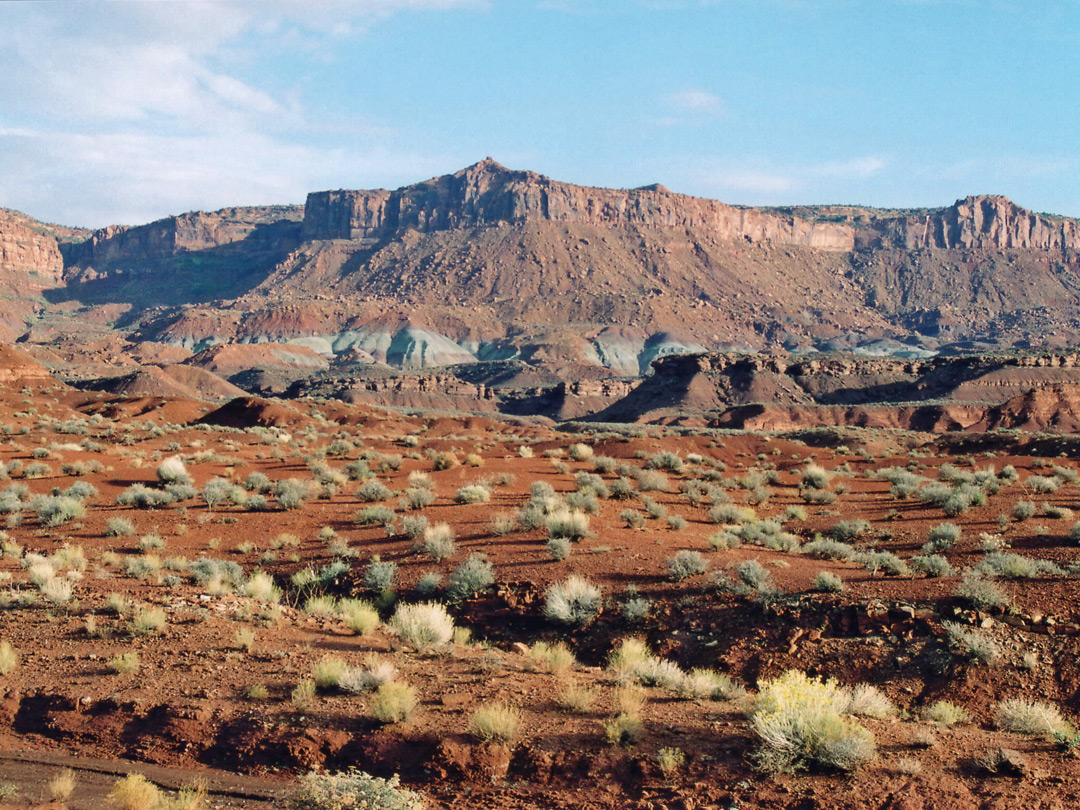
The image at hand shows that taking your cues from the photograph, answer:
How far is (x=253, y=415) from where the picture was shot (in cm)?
4850

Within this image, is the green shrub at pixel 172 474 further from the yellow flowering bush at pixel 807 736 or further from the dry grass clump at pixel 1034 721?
the dry grass clump at pixel 1034 721

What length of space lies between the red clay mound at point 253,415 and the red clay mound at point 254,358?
→ 83047 millimetres

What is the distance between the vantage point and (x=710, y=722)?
887 cm

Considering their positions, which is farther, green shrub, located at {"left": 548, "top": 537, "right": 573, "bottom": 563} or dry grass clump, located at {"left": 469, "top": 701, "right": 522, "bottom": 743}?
green shrub, located at {"left": 548, "top": 537, "right": 573, "bottom": 563}

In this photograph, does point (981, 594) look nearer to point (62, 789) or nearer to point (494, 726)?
point (494, 726)

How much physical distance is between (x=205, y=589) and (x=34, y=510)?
300 inches

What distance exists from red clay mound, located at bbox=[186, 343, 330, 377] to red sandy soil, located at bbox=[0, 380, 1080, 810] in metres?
119

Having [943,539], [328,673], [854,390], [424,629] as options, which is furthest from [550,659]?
[854,390]

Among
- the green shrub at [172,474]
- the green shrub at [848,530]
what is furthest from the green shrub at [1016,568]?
the green shrub at [172,474]

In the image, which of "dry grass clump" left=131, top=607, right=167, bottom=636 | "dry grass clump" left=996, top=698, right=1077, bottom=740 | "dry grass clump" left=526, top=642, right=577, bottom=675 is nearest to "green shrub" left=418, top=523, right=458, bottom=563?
"dry grass clump" left=526, top=642, right=577, bottom=675

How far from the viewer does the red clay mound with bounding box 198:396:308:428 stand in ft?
155

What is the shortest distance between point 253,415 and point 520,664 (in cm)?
4101

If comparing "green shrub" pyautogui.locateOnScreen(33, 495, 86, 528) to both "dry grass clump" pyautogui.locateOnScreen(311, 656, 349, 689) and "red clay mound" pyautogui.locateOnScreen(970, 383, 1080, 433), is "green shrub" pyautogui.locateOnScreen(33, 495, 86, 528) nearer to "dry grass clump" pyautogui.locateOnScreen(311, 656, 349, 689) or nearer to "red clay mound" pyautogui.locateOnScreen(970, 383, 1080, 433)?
"dry grass clump" pyautogui.locateOnScreen(311, 656, 349, 689)

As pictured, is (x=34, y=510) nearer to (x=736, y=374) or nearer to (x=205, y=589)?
(x=205, y=589)
